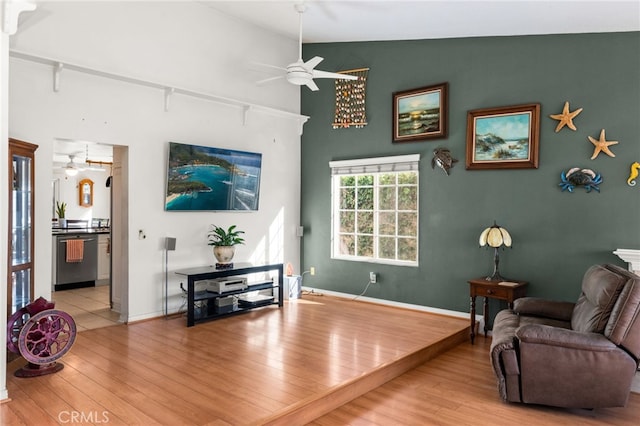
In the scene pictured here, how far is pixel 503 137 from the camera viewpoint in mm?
5254

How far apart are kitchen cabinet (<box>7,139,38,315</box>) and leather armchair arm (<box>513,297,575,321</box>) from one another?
4.52 m

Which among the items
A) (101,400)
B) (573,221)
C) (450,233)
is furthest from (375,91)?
(101,400)

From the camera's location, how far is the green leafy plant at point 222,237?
5.73 m

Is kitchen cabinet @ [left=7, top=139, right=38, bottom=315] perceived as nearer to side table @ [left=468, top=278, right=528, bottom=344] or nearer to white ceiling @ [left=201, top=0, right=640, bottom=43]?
white ceiling @ [left=201, top=0, right=640, bottom=43]

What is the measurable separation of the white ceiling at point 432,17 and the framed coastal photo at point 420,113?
2.30ft

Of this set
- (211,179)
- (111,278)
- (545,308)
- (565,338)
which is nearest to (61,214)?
(111,278)

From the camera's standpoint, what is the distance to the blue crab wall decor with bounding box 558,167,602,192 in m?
4.69

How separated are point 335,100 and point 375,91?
0.70 m

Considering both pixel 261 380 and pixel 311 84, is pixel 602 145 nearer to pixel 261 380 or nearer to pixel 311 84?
pixel 311 84

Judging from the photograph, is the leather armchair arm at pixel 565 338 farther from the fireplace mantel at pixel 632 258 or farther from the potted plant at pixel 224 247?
the potted plant at pixel 224 247

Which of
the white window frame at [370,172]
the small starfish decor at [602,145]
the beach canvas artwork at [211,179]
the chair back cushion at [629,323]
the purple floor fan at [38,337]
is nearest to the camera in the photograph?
the chair back cushion at [629,323]

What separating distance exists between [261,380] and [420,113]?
13.0 ft

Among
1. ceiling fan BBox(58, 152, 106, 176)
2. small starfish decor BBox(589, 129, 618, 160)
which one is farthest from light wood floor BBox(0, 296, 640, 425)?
ceiling fan BBox(58, 152, 106, 176)

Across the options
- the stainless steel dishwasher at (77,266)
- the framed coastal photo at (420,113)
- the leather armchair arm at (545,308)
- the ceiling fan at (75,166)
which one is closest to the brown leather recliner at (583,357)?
the leather armchair arm at (545,308)
